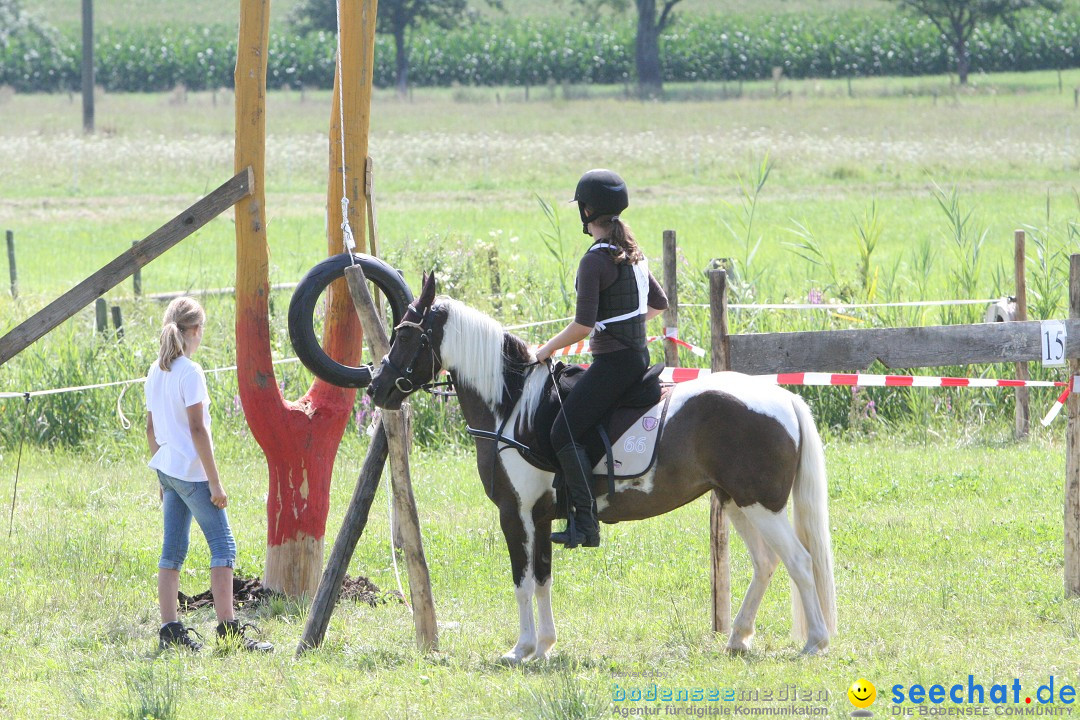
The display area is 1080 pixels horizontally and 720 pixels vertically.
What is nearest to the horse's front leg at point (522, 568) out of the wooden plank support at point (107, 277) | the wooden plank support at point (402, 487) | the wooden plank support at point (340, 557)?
the wooden plank support at point (402, 487)

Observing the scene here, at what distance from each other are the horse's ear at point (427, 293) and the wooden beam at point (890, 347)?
1.62 meters

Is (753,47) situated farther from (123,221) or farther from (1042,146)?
(123,221)

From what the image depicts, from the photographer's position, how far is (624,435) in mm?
5832

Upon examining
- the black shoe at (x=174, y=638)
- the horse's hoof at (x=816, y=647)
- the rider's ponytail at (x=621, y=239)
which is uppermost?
the rider's ponytail at (x=621, y=239)

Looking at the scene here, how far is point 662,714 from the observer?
4914 mm

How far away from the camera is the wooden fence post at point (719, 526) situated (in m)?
6.30

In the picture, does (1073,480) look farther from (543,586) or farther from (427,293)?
(427,293)

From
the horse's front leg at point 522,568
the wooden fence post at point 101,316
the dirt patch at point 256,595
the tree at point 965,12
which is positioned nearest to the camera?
the horse's front leg at point 522,568

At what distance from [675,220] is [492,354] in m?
20.2

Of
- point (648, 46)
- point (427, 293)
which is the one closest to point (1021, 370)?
point (427, 293)

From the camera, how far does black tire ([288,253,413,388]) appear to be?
6.22 m

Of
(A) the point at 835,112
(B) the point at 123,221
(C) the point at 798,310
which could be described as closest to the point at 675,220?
(B) the point at 123,221

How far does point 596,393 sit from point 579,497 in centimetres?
A: 50

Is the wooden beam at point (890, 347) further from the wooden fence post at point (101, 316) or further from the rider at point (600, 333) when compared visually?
the wooden fence post at point (101, 316)
